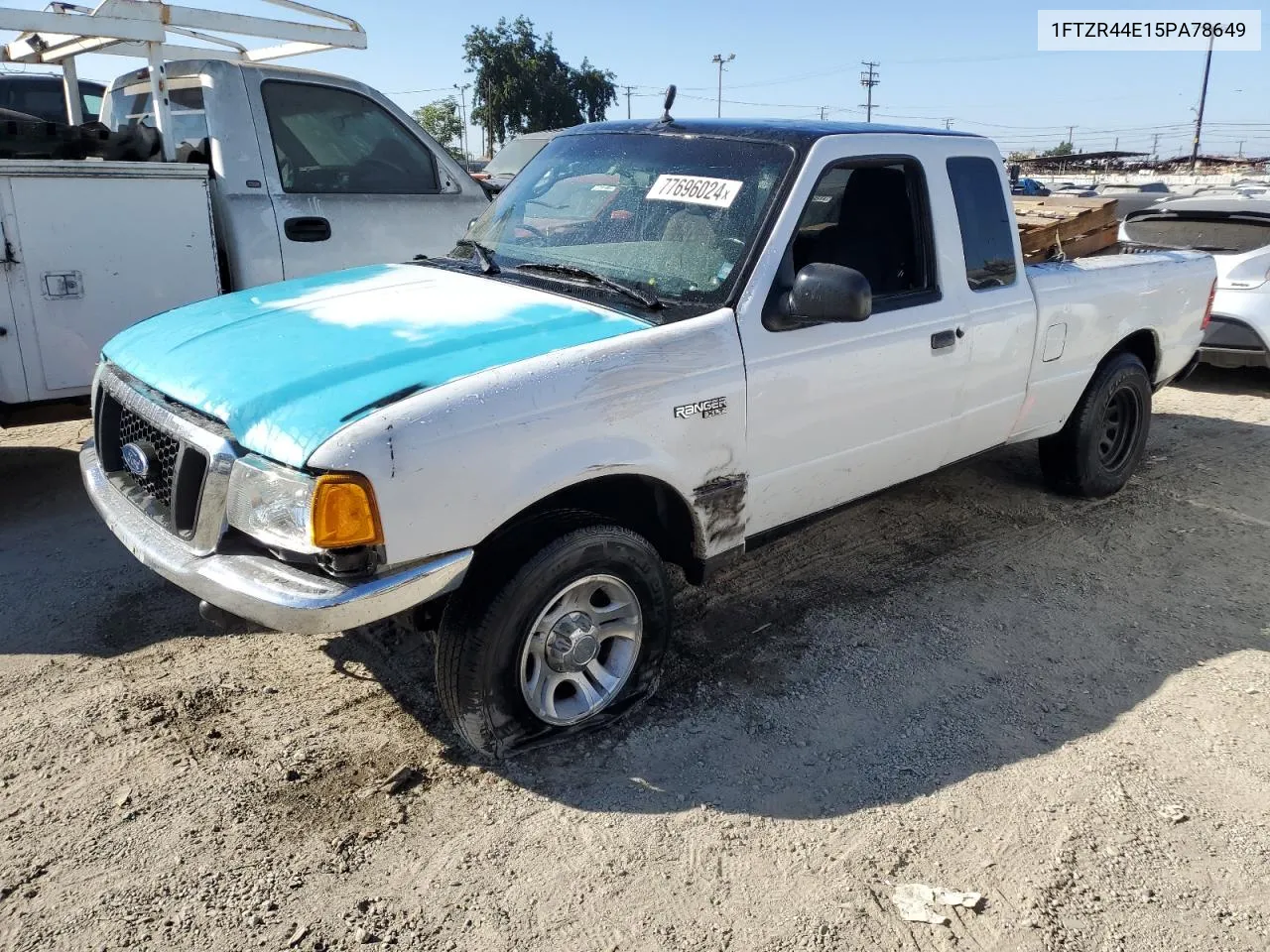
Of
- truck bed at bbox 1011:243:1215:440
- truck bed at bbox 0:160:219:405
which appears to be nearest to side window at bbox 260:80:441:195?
truck bed at bbox 0:160:219:405

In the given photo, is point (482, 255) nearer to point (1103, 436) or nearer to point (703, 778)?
point (703, 778)

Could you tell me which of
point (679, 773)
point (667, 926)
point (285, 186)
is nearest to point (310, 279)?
point (285, 186)

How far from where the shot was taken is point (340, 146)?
5930 mm

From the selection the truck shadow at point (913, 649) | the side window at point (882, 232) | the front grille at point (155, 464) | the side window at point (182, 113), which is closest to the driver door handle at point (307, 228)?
the side window at point (182, 113)

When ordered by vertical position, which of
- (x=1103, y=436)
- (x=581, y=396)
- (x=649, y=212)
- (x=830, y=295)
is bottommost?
(x=1103, y=436)

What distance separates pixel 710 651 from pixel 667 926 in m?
1.41

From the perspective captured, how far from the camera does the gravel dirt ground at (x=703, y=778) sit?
2.53 meters

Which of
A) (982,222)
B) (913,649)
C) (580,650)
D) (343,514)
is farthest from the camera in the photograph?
(982,222)

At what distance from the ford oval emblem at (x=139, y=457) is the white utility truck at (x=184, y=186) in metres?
2.01

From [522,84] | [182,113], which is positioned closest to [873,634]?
[182,113]

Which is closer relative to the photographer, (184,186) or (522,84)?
(184,186)

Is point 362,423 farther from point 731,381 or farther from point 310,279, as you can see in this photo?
point 310,279

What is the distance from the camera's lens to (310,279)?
3898mm

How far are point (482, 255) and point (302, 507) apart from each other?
1.72m
